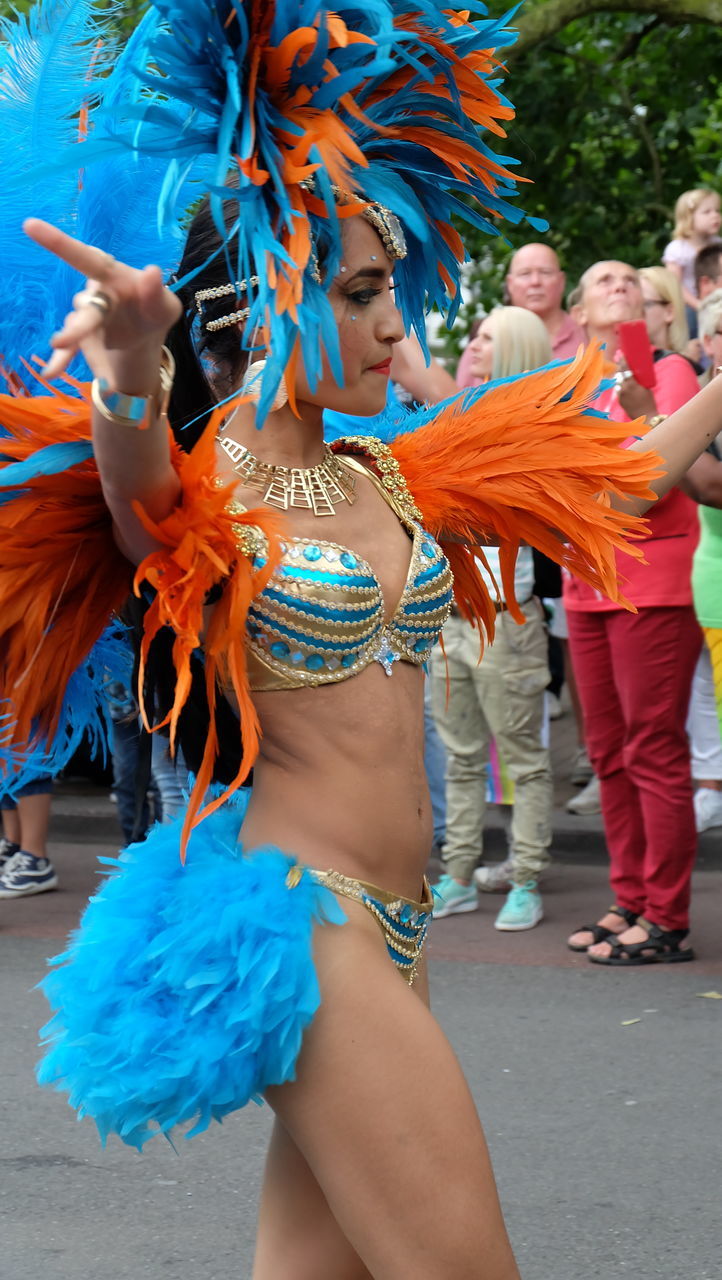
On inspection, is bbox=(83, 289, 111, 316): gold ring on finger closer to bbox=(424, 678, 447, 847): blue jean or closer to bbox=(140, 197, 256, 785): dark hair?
bbox=(140, 197, 256, 785): dark hair

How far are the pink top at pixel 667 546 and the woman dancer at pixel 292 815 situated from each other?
8.87 feet

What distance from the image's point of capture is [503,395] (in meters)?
2.60

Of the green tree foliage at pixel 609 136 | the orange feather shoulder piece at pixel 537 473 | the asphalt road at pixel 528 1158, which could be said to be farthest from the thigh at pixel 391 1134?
the green tree foliage at pixel 609 136

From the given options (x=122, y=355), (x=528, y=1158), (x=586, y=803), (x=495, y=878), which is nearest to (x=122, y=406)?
(x=122, y=355)

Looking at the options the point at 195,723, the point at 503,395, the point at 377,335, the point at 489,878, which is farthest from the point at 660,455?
the point at 489,878

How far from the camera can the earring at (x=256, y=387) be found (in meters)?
2.07

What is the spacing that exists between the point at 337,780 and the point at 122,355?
0.68 metres

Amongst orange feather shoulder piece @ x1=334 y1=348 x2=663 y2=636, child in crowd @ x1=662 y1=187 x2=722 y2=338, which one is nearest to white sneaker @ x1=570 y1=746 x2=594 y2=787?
child in crowd @ x1=662 y1=187 x2=722 y2=338

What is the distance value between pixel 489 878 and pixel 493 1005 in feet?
4.55

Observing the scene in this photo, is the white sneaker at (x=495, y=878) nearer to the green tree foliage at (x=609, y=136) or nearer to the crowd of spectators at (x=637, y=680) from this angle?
the crowd of spectators at (x=637, y=680)

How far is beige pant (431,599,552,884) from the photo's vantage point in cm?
557

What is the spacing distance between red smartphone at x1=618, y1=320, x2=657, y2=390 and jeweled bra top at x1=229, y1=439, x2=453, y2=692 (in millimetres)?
2013

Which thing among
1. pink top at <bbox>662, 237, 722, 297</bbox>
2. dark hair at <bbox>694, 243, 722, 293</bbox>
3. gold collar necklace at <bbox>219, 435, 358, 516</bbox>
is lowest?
gold collar necklace at <bbox>219, 435, 358, 516</bbox>

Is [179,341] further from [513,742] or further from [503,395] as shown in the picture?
[513,742]
